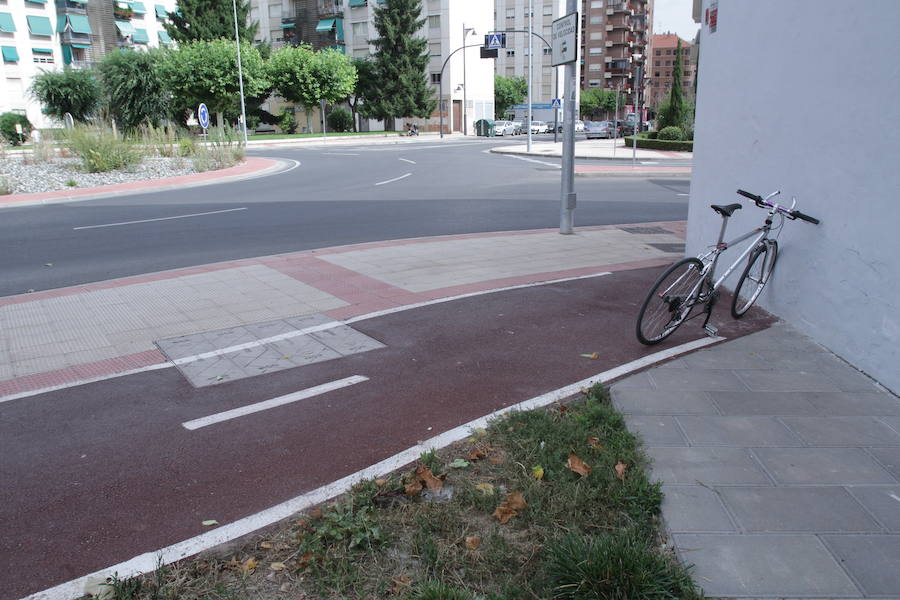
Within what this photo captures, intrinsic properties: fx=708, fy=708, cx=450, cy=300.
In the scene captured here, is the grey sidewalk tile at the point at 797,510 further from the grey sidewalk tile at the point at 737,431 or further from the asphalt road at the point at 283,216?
the asphalt road at the point at 283,216

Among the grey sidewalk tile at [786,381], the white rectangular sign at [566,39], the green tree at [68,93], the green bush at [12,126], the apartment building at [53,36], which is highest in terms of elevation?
the apartment building at [53,36]

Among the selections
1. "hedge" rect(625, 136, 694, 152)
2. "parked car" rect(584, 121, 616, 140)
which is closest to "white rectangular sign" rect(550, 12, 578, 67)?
"hedge" rect(625, 136, 694, 152)

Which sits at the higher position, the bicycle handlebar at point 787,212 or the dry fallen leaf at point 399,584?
the bicycle handlebar at point 787,212

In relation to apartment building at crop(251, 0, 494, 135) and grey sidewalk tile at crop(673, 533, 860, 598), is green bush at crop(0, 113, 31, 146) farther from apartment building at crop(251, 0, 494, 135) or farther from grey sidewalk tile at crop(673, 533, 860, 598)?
grey sidewalk tile at crop(673, 533, 860, 598)

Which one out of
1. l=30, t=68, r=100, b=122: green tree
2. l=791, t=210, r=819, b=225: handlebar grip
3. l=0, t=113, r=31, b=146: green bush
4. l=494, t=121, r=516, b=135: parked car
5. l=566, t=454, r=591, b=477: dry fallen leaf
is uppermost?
l=30, t=68, r=100, b=122: green tree

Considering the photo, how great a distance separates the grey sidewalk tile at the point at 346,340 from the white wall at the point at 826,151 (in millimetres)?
3490

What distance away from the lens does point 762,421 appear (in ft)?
13.5

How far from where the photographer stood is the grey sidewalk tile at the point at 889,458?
354 centimetres

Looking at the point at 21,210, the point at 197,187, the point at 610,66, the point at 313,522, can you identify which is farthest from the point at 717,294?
the point at 610,66

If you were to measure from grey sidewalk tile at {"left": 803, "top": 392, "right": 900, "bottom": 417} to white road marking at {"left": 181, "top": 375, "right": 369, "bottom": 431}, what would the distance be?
116 inches

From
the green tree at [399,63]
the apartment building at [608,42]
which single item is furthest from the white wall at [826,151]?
the apartment building at [608,42]

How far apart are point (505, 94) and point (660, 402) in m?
94.9

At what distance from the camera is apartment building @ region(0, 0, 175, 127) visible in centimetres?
6127

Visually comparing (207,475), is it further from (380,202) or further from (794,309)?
→ (380,202)
